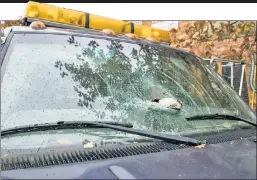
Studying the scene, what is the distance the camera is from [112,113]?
191 cm

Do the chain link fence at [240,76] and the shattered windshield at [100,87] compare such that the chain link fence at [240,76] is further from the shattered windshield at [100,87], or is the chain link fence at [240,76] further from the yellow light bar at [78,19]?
the shattered windshield at [100,87]

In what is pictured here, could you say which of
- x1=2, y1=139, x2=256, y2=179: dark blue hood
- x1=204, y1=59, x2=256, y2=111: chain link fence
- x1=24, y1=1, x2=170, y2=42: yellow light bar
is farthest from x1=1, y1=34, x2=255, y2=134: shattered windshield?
x1=204, y1=59, x2=256, y2=111: chain link fence

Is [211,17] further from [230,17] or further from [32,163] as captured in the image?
[32,163]

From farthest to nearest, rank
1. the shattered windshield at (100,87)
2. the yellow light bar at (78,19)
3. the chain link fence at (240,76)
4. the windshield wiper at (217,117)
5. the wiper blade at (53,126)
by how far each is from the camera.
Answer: the chain link fence at (240,76) → the yellow light bar at (78,19) → the windshield wiper at (217,117) → the shattered windshield at (100,87) → the wiper blade at (53,126)

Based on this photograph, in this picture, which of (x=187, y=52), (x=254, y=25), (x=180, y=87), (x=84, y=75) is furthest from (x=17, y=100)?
(x=254, y=25)

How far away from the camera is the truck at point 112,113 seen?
140cm

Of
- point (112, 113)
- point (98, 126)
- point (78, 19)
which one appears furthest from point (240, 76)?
point (98, 126)

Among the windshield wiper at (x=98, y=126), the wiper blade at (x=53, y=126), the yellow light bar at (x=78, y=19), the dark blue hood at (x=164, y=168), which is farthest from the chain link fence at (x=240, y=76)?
the dark blue hood at (x=164, y=168)

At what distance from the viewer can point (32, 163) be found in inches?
57.2

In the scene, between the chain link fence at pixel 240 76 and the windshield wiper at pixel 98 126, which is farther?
the chain link fence at pixel 240 76

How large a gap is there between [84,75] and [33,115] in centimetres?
41

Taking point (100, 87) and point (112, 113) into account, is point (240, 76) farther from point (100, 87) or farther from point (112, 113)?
point (112, 113)

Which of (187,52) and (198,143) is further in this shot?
(187,52)

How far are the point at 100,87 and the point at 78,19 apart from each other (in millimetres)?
1363
